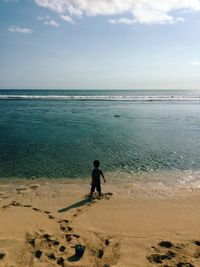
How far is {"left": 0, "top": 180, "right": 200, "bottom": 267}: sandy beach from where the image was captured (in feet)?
22.4

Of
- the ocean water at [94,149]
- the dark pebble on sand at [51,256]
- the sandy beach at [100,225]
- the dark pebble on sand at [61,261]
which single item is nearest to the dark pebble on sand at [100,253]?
the sandy beach at [100,225]

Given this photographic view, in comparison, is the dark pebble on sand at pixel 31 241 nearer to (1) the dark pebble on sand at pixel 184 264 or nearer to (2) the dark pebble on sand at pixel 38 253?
(2) the dark pebble on sand at pixel 38 253

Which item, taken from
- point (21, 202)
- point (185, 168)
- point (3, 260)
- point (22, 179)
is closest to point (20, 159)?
point (22, 179)

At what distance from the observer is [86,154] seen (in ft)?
56.5

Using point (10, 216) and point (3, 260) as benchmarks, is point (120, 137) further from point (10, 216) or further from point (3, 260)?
point (3, 260)

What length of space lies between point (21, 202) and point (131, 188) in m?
4.21

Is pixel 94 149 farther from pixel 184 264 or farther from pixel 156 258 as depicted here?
pixel 184 264

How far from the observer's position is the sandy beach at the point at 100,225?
6832mm

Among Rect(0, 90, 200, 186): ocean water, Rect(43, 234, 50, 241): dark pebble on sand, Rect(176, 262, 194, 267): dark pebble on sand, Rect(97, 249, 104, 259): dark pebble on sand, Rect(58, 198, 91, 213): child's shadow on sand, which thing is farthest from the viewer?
Rect(0, 90, 200, 186): ocean water

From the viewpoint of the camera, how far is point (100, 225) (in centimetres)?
855

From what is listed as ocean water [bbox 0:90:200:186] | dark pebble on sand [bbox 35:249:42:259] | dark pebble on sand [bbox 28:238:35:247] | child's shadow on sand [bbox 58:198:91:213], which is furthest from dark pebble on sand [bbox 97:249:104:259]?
ocean water [bbox 0:90:200:186]

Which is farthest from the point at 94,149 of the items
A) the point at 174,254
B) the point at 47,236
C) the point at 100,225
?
the point at 174,254

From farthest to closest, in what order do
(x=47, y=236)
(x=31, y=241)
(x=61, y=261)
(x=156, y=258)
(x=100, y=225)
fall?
(x=100, y=225) → (x=47, y=236) → (x=31, y=241) → (x=156, y=258) → (x=61, y=261)

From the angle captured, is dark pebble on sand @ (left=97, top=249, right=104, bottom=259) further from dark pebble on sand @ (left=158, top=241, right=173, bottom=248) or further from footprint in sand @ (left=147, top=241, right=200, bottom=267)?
dark pebble on sand @ (left=158, top=241, right=173, bottom=248)
